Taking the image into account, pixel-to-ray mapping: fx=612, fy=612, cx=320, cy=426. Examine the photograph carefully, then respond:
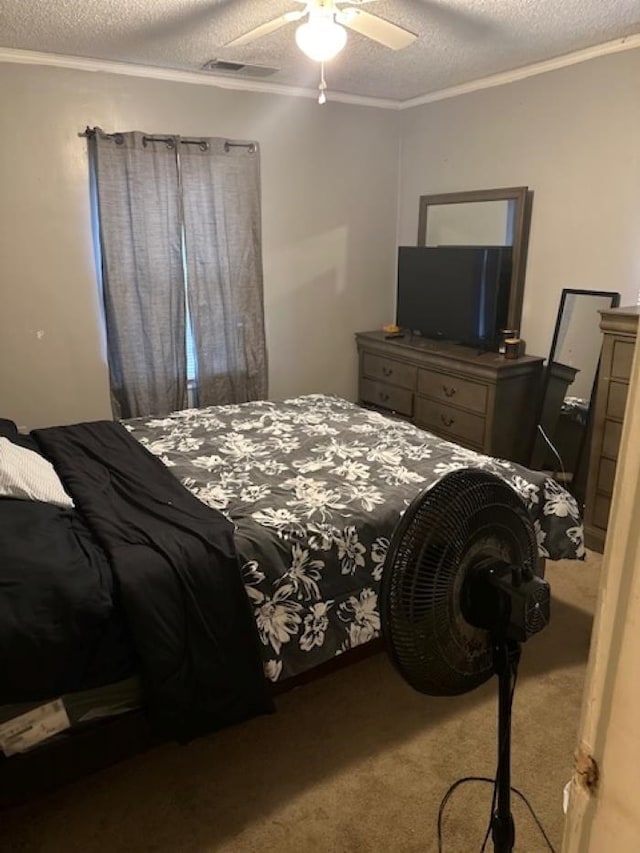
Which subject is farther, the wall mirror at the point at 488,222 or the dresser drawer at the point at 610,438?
the wall mirror at the point at 488,222

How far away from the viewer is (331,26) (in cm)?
218

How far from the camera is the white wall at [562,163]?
10.4ft

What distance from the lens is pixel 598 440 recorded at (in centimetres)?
298

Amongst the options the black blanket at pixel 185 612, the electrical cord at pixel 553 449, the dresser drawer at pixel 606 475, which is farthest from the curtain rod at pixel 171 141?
the dresser drawer at pixel 606 475

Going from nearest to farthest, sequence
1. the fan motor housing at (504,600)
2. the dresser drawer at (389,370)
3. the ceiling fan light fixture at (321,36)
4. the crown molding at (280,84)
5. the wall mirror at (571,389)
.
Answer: the fan motor housing at (504,600) < the ceiling fan light fixture at (321,36) < the crown molding at (280,84) < the wall mirror at (571,389) < the dresser drawer at (389,370)

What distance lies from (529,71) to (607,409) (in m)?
2.05

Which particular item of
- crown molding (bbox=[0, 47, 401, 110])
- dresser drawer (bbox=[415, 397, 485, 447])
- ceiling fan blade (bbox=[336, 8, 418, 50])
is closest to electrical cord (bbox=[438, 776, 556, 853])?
dresser drawer (bbox=[415, 397, 485, 447])

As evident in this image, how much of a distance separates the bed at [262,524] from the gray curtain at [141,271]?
3.33ft

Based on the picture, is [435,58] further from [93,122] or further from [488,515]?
[488,515]

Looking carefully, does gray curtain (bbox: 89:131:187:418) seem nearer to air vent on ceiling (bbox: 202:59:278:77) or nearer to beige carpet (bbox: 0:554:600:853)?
air vent on ceiling (bbox: 202:59:278:77)

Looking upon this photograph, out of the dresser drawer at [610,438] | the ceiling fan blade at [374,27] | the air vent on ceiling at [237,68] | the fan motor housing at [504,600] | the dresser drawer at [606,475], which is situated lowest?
the dresser drawer at [606,475]

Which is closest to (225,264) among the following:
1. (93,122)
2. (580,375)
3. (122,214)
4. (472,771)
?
(122,214)

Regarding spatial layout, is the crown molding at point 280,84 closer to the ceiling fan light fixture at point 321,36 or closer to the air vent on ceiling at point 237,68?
the air vent on ceiling at point 237,68

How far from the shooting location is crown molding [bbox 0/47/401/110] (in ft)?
10.6
